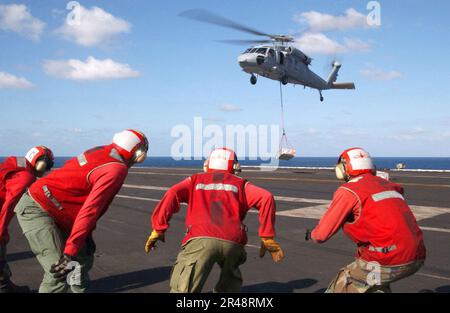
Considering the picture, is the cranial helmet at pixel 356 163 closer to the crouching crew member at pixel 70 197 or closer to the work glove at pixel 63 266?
the crouching crew member at pixel 70 197

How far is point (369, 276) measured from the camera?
11.9 feet

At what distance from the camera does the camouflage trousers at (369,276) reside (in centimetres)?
359

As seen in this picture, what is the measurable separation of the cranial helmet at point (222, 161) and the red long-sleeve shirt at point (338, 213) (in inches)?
41.5

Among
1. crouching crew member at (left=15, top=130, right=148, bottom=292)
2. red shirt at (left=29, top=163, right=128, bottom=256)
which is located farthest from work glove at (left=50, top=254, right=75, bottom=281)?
crouching crew member at (left=15, top=130, right=148, bottom=292)

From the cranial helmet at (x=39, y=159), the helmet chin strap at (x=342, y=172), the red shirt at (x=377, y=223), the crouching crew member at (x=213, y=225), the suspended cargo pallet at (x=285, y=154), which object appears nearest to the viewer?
the red shirt at (x=377, y=223)

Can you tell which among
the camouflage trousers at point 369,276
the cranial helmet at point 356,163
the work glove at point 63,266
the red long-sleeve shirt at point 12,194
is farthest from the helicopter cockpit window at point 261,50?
the work glove at point 63,266

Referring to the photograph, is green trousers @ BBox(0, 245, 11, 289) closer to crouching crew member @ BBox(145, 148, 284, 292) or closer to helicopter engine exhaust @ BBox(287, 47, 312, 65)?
crouching crew member @ BBox(145, 148, 284, 292)

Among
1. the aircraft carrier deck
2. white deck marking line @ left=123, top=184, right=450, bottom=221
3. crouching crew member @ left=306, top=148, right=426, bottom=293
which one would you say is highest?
crouching crew member @ left=306, top=148, right=426, bottom=293

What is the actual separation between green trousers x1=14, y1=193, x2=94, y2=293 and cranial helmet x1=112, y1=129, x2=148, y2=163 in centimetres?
104

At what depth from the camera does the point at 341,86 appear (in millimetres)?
40906

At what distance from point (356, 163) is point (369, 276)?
1.02m

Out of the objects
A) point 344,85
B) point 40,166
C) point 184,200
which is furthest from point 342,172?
point 344,85

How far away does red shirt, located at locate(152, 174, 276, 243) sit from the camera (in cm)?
386

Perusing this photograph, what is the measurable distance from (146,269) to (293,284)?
94.8 inches
